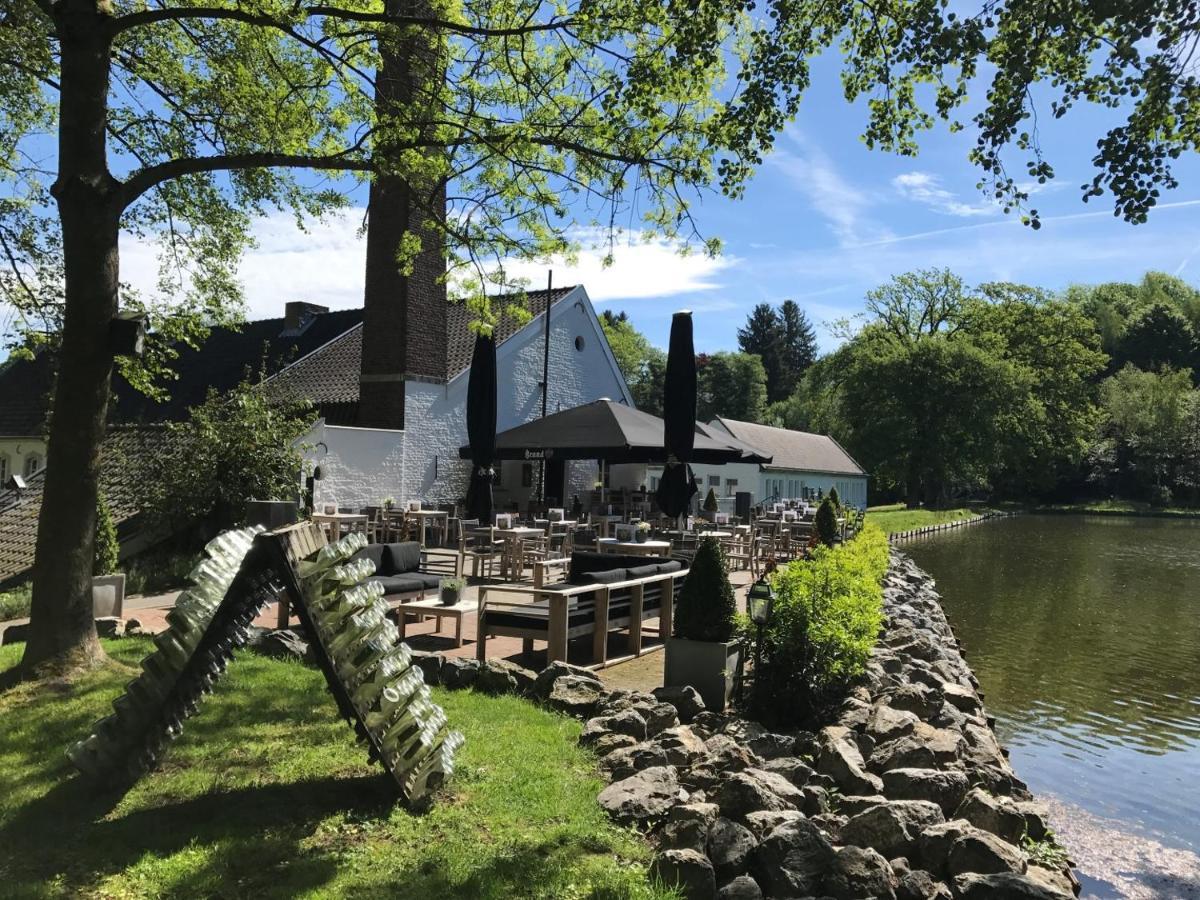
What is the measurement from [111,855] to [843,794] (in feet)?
12.7

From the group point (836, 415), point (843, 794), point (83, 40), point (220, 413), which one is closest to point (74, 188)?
point (83, 40)

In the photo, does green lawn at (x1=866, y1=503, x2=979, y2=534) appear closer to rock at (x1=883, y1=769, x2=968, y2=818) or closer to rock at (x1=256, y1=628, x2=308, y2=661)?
rock at (x1=256, y1=628, x2=308, y2=661)

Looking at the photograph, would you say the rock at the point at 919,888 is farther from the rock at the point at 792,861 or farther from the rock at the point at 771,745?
the rock at the point at 771,745

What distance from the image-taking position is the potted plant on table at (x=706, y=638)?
21.2 feet

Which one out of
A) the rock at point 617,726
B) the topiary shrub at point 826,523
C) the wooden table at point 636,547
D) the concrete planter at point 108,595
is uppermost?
the topiary shrub at point 826,523

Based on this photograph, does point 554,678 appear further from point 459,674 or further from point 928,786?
point 928,786

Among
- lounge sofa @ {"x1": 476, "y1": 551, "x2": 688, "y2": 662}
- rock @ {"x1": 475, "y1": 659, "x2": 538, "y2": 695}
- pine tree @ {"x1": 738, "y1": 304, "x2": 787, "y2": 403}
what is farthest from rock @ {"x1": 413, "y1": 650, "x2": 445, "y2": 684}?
pine tree @ {"x1": 738, "y1": 304, "x2": 787, "y2": 403}

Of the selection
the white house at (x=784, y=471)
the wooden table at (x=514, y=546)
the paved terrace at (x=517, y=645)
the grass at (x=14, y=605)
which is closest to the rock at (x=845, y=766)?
the paved terrace at (x=517, y=645)

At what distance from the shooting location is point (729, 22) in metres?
6.84

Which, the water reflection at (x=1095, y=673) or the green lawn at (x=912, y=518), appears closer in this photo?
the water reflection at (x=1095, y=673)

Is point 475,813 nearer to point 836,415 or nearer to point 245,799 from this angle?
point 245,799

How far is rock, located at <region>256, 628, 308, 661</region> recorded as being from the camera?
739cm

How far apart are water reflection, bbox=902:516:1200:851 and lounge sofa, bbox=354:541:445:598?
6061 mm

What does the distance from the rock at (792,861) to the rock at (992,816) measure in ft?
4.79
